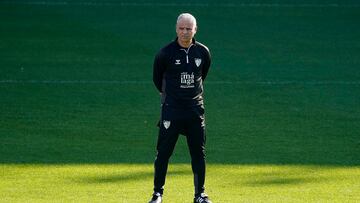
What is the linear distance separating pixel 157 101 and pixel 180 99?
21.0 ft

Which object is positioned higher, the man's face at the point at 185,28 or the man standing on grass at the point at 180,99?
the man's face at the point at 185,28

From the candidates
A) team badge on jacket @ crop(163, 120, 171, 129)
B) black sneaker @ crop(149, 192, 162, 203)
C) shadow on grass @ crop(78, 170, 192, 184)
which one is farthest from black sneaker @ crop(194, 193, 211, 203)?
shadow on grass @ crop(78, 170, 192, 184)

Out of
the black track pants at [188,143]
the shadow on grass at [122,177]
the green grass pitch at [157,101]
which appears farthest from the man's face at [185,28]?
the shadow on grass at [122,177]

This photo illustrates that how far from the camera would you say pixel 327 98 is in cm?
1736

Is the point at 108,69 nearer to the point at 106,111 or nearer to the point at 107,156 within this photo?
the point at 106,111

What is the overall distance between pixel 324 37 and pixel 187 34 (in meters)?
12.9

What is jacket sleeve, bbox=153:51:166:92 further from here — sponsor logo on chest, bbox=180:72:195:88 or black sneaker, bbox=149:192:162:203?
black sneaker, bbox=149:192:162:203

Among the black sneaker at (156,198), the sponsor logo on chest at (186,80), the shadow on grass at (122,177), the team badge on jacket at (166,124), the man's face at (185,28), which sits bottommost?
the black sneaker at (156,198)

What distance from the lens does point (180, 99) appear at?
10703 millimetres

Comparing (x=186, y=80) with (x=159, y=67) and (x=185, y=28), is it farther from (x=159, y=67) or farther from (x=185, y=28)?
(x=185, y=28)

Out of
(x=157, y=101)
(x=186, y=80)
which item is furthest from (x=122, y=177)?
(x=157, y=101)

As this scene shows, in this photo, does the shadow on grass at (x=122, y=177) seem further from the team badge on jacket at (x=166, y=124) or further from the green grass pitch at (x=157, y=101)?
the team badge on jacket at (x=166, y=124)

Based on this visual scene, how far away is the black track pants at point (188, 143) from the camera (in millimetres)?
10766

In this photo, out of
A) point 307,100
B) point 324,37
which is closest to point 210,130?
point 307,100
